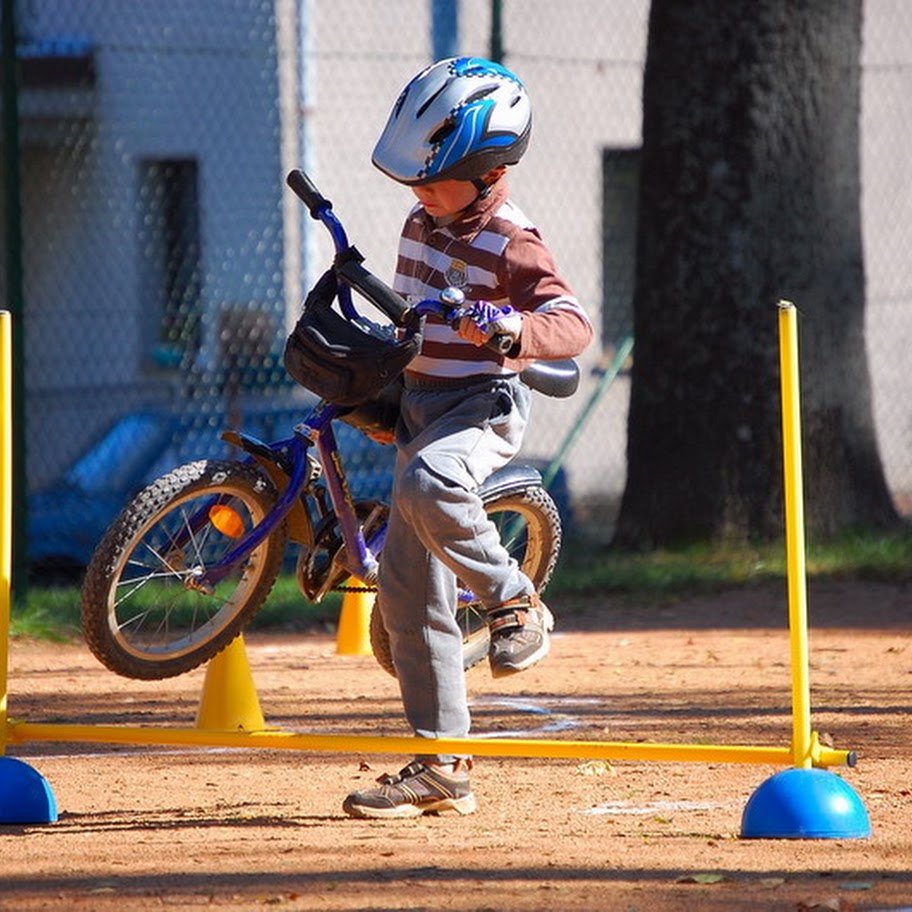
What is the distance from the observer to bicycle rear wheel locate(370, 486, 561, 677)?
6.41 meters

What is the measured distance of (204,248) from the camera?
16875mm

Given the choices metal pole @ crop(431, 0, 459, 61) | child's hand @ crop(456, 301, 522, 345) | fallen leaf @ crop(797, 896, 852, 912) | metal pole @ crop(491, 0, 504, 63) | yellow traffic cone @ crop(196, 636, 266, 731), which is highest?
metal pole @ crop(431, 0, 459, 61)

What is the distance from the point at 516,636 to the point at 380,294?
94 cm

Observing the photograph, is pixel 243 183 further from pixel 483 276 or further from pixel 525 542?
pixel 483 276

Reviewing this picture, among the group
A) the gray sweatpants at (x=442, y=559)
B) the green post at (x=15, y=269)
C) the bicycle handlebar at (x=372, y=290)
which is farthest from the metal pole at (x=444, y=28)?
the gray sweatpants at (x=442, y=559)

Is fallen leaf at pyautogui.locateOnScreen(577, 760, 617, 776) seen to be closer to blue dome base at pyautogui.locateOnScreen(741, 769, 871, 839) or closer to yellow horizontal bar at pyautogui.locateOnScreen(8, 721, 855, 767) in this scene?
yellow horizontal bar at pyautogui.locateOnScreen(8, 721, 855, 767)

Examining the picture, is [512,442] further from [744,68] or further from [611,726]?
[744,68]

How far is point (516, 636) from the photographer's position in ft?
16.7

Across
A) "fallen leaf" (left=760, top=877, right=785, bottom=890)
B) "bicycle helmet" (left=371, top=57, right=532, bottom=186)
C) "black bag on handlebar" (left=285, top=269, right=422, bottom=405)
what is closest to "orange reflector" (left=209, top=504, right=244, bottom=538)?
"black bag on handlebar" (left=285, top=269, right=422, bottom=405)

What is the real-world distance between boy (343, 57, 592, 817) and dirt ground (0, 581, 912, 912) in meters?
0.37

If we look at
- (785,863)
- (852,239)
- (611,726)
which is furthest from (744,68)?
(785,863)

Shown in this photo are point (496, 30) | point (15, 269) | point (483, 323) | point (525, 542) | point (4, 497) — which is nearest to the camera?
point (483, 323)

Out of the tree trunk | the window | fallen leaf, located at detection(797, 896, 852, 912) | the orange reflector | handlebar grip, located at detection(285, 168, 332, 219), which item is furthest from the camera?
the window

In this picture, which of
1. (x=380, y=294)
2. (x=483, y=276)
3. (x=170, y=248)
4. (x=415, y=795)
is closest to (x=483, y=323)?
(x=380, y=294)
